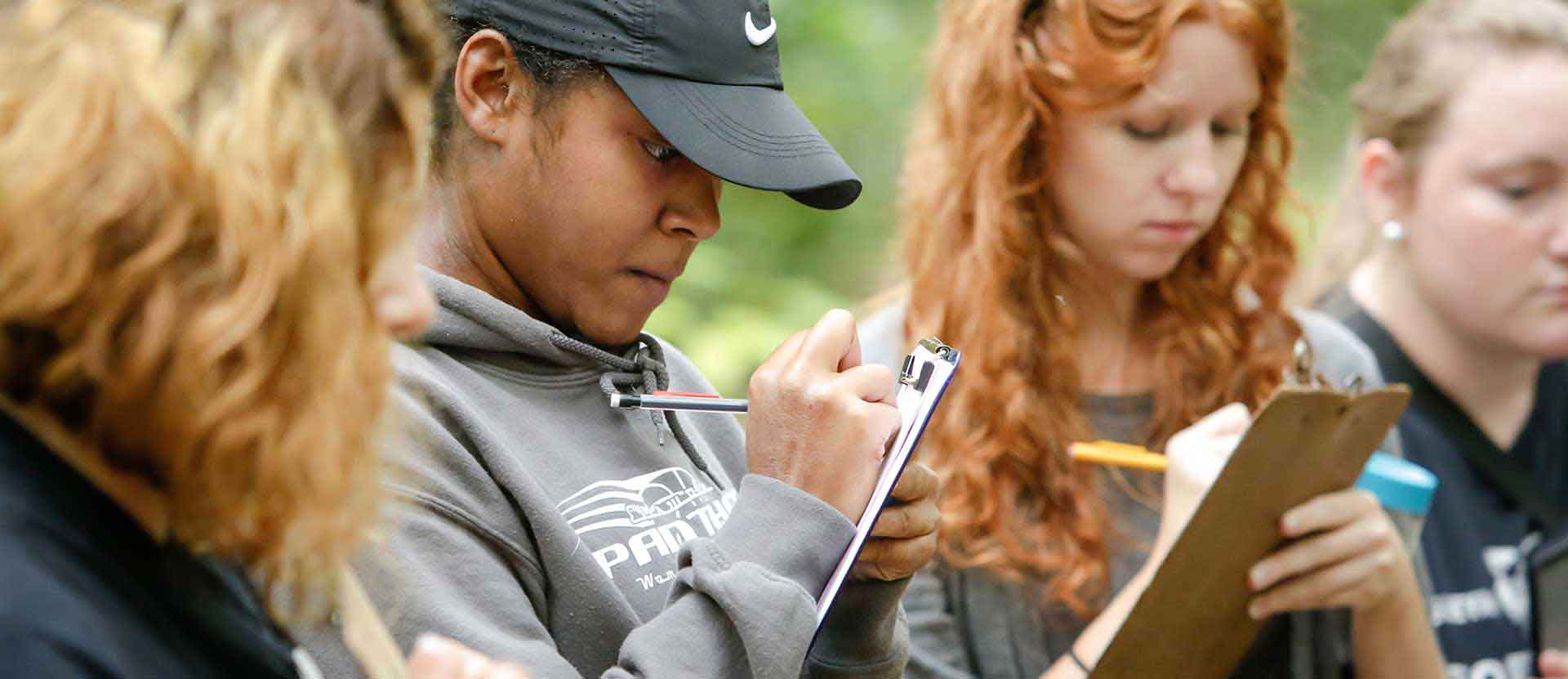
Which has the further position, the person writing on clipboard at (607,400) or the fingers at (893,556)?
the fingers at (893,556)

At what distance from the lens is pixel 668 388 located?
1.70 meters

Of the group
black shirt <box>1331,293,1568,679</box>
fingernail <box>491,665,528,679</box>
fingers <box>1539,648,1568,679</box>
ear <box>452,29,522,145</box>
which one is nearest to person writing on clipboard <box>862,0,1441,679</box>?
fingers <box>1539,648,1568,679</box>

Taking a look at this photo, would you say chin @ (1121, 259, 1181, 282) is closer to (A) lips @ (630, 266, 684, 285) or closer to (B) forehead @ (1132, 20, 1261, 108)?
(B) forehead @ (1132, 20, 1261, 108)

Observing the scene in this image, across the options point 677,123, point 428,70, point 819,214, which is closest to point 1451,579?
point 677,123

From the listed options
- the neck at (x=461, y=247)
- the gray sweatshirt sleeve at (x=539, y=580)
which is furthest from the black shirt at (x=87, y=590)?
the neck at (x=461, y=247)

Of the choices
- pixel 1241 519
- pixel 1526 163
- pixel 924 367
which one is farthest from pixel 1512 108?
pixel 924 367

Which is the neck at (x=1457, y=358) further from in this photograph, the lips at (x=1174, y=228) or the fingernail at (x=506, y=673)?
the fingernail at (x=506, y=673)

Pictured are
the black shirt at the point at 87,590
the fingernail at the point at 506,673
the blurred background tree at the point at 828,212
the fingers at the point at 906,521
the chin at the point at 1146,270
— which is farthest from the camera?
the blurred background tree at the point at 828,212

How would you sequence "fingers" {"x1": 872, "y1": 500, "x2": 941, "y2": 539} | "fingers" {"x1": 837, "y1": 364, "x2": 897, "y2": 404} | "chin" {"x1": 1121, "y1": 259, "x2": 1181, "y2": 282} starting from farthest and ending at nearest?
"chin" {"x1": 1121, "y1": 259, "x2": 1181, "y2": 282}
"fingers" {"x1": 872, "y1": 500, "x2": 941, "y2": 539}
"fingers" {"x1": 837, "y1": 364, "x2": 897, "y2": 404}

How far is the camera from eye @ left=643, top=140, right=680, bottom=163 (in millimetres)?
1481

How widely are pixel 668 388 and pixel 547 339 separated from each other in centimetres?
24

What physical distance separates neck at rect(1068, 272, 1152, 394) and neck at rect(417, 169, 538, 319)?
110cm

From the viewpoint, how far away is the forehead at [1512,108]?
258 cm

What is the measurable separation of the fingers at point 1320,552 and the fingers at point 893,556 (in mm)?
547
